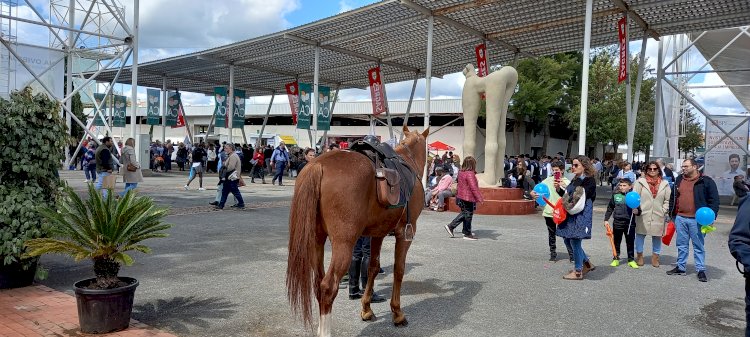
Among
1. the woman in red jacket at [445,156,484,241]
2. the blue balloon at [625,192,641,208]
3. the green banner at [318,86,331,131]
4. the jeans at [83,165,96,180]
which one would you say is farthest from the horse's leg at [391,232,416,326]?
the green banner at [318,86,331,131]

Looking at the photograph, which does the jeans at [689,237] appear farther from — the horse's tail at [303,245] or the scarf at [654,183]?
the horse's tail at [303,245]

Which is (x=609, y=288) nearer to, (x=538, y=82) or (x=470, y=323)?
(x=470, y=323)

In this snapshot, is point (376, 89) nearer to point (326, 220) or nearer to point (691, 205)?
point (691, 205)

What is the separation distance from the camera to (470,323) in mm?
4895

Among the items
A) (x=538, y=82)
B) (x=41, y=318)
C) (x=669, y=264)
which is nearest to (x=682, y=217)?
(x=669, y=264)

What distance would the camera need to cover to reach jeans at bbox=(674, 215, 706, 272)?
282 inches

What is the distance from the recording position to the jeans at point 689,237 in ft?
23.5

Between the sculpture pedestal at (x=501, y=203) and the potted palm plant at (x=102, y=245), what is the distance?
34.4 ft

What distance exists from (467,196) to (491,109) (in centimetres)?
533

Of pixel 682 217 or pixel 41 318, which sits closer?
pixel 41 318

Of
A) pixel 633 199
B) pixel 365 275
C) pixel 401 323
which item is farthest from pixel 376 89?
pixel 401 323

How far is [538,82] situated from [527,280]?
29.6m

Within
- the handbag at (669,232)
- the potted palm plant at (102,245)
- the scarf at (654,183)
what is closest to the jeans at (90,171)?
the potted palm plant at (102,245)

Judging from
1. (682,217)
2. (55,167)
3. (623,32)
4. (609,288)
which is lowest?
(609,288)
